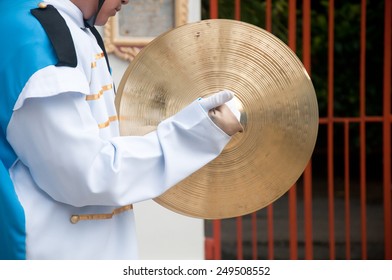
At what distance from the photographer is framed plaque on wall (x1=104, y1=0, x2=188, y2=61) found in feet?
16.7

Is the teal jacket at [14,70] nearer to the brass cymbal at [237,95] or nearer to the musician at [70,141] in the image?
the musician at [70,141]

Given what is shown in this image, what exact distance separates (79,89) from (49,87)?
75 mm

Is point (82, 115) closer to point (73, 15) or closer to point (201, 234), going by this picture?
point (73, 15)

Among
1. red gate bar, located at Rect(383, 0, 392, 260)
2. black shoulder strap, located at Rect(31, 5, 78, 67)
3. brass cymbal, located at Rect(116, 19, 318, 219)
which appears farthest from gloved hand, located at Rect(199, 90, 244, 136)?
red gate bar, located at Rect(383, 0, 392, 260)

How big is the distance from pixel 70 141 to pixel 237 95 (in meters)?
0.57

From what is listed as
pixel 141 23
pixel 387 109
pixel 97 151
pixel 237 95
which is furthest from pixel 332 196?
pixel 97 151

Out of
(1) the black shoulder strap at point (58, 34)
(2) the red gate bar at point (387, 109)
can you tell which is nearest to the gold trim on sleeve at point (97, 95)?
(1) the black shoulder strap at point (58, 34)

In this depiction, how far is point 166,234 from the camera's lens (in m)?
5.26

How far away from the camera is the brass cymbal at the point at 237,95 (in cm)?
266

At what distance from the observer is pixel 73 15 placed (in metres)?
2.43

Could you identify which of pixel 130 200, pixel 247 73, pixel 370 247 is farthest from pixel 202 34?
pixel 370 247

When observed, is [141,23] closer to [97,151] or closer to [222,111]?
[222,111]

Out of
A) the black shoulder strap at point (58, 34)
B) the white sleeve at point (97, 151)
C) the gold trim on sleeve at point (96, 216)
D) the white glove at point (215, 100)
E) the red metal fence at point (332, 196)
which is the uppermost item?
the black shoulder strap at point (58, 34)

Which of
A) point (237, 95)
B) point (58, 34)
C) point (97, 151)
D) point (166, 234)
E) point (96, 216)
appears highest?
point (58, 34)
